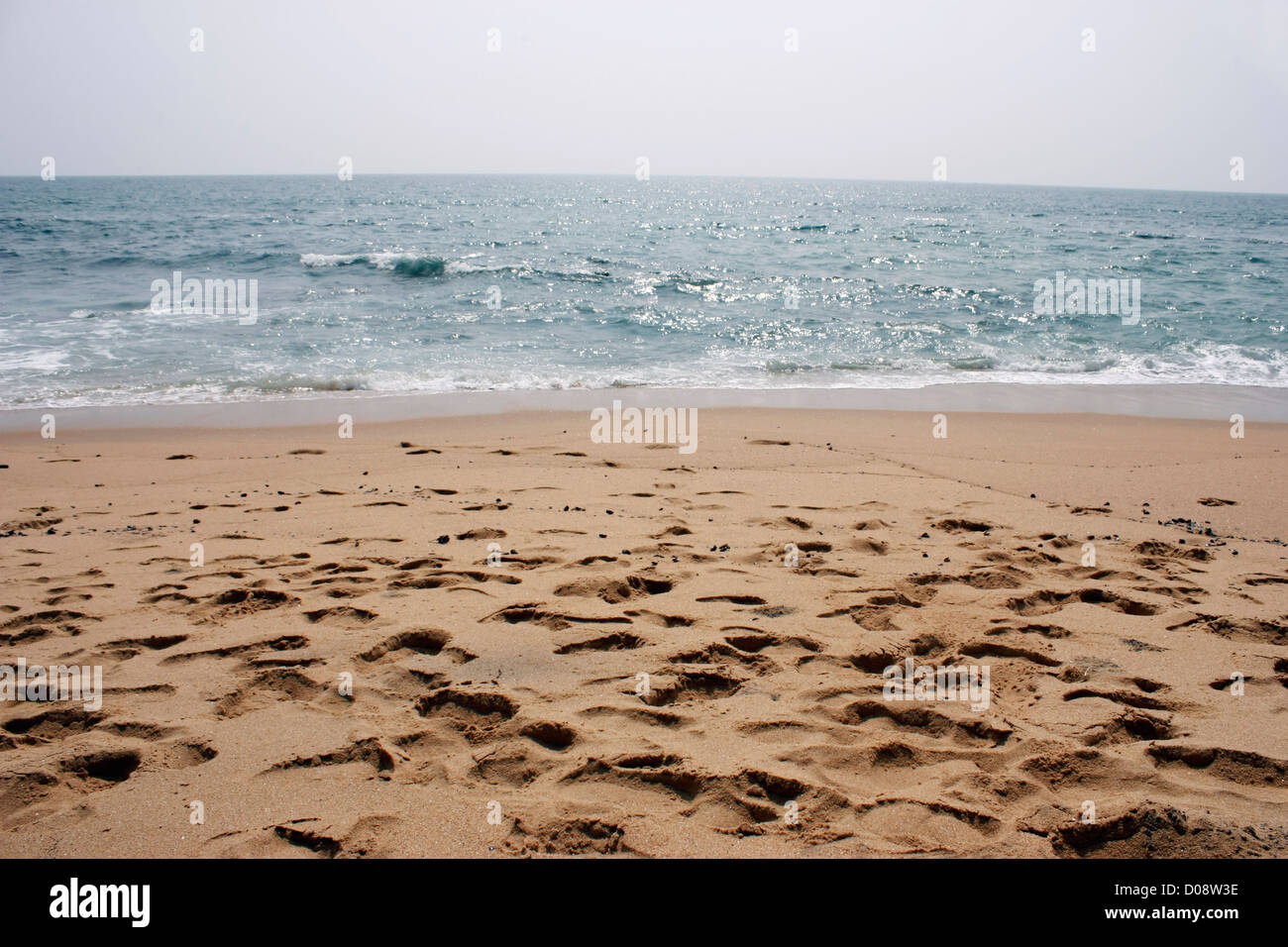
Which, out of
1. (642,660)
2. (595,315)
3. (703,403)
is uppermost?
(595,315)

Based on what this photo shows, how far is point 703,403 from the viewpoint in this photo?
891cm

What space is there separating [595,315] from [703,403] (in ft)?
21.1

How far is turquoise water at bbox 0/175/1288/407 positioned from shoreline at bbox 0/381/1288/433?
46 centimetres

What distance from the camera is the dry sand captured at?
238 cm

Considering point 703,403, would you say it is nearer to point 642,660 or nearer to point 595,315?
point 642,660

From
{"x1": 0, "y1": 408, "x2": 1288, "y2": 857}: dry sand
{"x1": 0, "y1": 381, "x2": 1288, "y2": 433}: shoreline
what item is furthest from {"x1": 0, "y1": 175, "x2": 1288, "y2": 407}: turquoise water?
{"x1": 0, "y1": 408, "x2": 1288, "y2": 857}: dry sand

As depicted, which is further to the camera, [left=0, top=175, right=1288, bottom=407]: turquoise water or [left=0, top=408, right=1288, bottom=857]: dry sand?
[left=0, top=175, right=1288, bottom=407]: turquoise water

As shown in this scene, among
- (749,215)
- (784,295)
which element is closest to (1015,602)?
(784,295)

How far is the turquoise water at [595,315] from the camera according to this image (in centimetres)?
1034

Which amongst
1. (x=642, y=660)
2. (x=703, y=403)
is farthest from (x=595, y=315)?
(x=642, y=660)

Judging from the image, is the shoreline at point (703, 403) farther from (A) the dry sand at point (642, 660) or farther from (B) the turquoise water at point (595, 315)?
(A) the dry sand at point (642, 660)

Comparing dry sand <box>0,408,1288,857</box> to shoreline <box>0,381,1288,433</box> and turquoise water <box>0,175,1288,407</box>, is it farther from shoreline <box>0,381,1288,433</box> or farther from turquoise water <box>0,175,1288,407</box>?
turquoise water <box>0,175,1288,407</box>

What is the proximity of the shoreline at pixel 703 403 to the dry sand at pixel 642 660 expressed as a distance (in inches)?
86.2

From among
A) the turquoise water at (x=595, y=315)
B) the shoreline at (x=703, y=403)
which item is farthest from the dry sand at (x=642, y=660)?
the turquoise water at (x=595, y=315)
